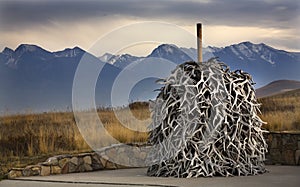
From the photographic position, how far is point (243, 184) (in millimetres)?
10375

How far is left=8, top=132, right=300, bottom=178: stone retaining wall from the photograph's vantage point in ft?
44.2

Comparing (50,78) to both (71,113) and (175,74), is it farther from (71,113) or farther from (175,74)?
(175,74)

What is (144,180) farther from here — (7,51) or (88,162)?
(7,51)

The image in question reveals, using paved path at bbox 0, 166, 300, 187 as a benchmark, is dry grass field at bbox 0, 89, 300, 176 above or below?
above

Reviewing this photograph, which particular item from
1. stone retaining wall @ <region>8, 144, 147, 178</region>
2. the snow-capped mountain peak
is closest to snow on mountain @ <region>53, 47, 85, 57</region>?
the snow-capped mountain peak

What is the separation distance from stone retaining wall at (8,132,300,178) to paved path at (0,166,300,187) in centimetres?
59

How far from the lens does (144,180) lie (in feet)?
36.8

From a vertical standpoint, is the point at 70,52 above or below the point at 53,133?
above

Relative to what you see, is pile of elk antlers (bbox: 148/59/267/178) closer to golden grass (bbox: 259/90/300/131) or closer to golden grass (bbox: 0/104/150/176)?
golden grass (bbox: 0/104/150/176)

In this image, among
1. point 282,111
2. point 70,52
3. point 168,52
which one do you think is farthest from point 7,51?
point 282,111

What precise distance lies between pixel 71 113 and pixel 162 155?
19.5ft

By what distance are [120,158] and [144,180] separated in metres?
3.21

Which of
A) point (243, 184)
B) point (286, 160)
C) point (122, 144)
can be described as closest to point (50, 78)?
point (122, 144)

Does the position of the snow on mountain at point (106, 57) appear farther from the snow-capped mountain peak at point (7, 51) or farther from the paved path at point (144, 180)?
the snow-capped mountain peak at point (7, 51)
